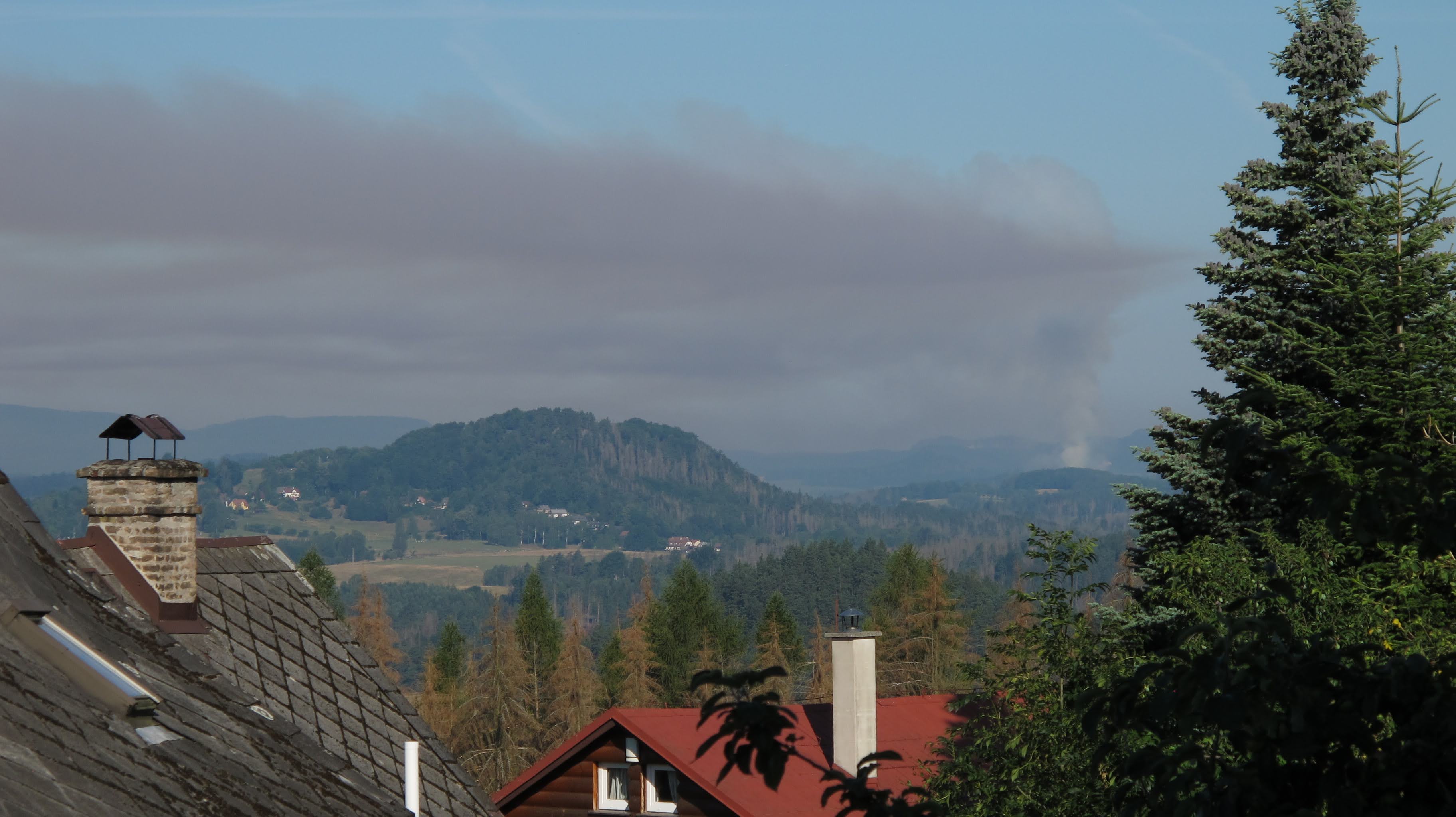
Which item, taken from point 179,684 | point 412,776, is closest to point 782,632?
point 412,776

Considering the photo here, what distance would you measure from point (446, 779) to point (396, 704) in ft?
3.79

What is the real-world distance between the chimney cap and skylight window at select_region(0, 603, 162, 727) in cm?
662

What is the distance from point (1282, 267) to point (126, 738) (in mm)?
21394

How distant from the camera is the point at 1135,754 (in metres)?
4.40

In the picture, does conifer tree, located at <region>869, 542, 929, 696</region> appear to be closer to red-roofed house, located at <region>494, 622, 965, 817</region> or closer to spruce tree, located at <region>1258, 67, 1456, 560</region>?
red-roofed house, located at <region>494, 622, 965, 817</region>

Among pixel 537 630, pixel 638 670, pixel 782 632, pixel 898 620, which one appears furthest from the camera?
pixel 898 620

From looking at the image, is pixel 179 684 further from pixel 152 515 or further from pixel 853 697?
pixel 853 697

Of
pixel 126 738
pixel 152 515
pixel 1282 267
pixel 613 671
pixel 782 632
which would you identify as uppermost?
pixel 1282 267

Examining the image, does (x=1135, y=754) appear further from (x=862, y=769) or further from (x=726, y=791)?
(x=726, y=791)

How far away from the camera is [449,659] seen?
113 meters

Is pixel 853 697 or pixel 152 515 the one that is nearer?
pixel 152 515

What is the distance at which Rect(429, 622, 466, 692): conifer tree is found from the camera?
360 feet

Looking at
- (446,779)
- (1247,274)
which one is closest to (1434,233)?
(1247,274)

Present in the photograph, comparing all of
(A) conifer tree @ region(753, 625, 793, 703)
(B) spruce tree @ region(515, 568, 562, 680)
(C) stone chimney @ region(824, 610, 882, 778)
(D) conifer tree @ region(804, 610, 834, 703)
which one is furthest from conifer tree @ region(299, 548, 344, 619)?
(C) stone chimney @ region(824, 610, 882, 778)
